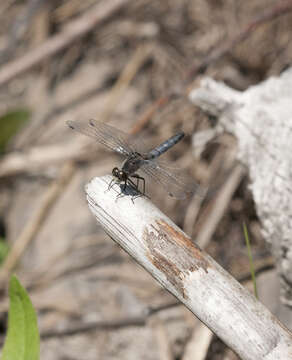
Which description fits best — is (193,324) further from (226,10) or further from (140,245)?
(226,10)

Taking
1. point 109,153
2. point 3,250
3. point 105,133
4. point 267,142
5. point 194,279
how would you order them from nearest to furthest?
point 194,279, point 267,142, point 105,133, point 3,250, point 109,153

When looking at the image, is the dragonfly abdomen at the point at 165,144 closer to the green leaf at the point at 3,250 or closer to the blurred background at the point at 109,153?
the blurred background at the point at 109,153

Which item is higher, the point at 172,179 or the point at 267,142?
the point at 267,142

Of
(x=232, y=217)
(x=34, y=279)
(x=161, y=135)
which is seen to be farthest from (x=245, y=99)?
(x=34, y=279)

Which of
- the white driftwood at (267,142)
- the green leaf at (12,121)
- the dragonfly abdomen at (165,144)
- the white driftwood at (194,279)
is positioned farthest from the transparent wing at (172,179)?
the green leaf at (12,121)

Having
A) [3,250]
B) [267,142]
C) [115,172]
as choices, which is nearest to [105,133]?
[115,172]

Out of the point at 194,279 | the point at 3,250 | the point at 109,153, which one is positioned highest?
the point at 194,279

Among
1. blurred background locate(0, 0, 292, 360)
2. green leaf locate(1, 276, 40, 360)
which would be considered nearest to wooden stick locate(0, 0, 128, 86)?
blurred background locate(0, 0, 292, 360)

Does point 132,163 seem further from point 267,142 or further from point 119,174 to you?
point 267,142
